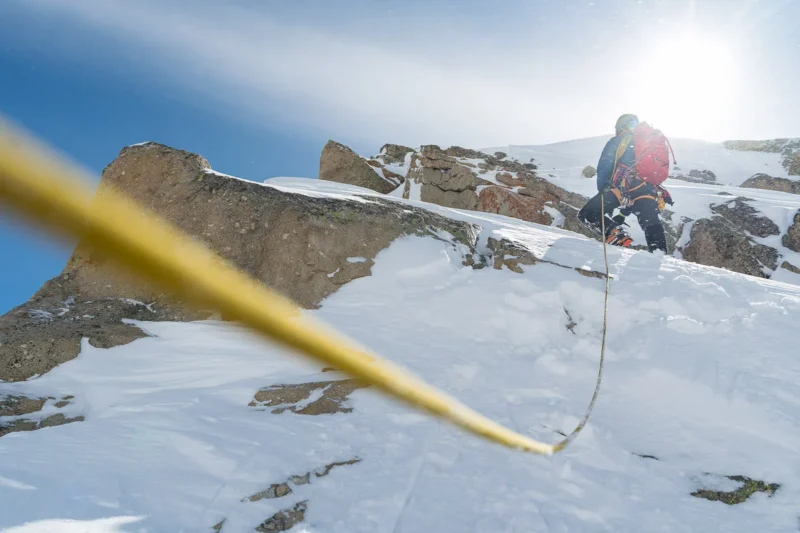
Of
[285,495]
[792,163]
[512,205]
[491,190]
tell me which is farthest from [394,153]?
[792,163]

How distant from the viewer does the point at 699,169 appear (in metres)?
31.6

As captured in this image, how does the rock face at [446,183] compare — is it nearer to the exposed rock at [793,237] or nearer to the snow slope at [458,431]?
the exposed rock at [793,237]

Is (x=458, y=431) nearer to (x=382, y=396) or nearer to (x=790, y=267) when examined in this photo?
(x=382, y=396)

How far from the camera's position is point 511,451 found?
3.31 meters

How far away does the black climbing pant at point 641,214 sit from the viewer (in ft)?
26.9

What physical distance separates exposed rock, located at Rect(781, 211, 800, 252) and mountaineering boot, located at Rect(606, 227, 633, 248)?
769 centimetres

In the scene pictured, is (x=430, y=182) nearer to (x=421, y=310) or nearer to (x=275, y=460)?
(x=421, y=310)

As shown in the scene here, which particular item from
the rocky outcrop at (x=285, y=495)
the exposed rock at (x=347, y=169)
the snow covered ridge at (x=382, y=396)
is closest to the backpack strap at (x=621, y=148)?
the snow covered ridge at (x=382, y=396)

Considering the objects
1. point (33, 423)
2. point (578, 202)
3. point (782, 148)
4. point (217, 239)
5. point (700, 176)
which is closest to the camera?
point (33, 423)

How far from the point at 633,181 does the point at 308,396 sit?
285 inches

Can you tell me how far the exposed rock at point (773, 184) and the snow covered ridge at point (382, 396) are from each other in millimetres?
26303

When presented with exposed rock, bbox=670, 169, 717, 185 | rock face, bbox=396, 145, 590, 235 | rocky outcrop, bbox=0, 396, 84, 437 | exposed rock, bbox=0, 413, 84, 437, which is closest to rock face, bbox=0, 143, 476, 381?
rocky outcrop, bbox=0, 396, 84, 437

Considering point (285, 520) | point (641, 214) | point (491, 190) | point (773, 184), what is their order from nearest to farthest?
point (285, 520), point (641, 214), point (491, 190), point (773, 184)

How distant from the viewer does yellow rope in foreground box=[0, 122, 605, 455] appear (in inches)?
205
